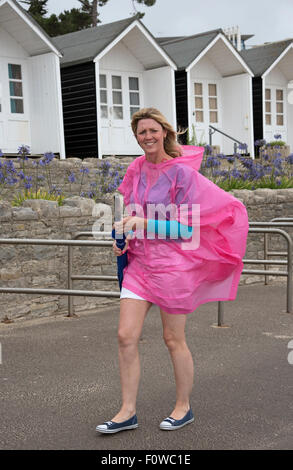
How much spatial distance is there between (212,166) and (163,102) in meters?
8.60

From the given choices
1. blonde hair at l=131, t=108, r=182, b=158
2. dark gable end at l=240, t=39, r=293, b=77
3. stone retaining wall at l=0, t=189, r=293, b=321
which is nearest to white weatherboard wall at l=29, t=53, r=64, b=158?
dark gable end at l=240, t=39, r=293, b=77

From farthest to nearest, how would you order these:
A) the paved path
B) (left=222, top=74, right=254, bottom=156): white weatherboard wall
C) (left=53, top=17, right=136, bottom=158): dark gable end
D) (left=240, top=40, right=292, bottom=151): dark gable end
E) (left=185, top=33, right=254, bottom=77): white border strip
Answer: (left=240, top=40, right=292, bottom=151): dark gable end, (left=222, top=74, right=254, bottom=156): white weatherboard wall, (left=185, top=33, right=254, bottom=77): white border strip, (left=53, top=17, right=136, bottom=158): dark gable end, the paved path

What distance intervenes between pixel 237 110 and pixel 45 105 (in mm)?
7964

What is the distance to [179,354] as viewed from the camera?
4215mm

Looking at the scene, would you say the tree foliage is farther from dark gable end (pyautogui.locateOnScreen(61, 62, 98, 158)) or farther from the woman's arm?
the woman's arm

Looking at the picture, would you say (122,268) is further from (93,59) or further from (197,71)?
(197,71)

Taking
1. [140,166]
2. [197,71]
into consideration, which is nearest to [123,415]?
[140,166]

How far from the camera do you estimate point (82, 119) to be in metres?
19.8

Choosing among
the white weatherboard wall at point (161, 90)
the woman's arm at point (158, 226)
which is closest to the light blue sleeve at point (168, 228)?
the woman's arm at point (158, 226)

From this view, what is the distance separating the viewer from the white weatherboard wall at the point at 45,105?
1794 cm

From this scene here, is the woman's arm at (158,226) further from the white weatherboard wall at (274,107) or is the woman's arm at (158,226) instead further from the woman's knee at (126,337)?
the white weatherboard wall at (274,107)

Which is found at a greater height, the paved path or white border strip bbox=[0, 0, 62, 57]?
white border strip bbox=[0, 0, 62, 57]

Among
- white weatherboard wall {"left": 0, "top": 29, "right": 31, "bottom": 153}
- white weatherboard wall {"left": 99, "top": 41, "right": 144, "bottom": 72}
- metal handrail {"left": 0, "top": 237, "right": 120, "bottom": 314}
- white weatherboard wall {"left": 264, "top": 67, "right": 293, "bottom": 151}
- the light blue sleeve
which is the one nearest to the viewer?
the light blue sleeve

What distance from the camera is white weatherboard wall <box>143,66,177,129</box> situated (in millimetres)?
20641
